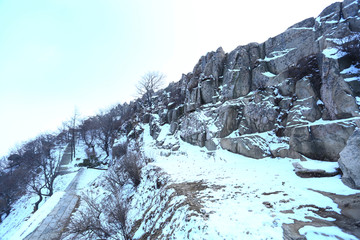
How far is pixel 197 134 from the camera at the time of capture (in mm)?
16688

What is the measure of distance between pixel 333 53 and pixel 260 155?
9.29m

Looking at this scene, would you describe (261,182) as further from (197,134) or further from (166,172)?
(197,134)

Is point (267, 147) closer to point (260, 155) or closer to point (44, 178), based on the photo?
point (260, 155)

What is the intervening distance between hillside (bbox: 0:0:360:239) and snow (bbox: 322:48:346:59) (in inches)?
2.1

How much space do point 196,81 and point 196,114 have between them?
6494mm

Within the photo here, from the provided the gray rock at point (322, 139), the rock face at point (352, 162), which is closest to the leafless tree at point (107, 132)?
the gray rock at point (322, 139)

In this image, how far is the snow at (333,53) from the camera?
10.1m

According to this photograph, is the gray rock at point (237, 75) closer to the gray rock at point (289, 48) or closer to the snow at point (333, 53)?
the gray rock at point (289, 48)

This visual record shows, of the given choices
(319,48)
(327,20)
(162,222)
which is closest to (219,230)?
(162,222)

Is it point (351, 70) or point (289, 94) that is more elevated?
point (351, 70)

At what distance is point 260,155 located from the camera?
10.8 meters

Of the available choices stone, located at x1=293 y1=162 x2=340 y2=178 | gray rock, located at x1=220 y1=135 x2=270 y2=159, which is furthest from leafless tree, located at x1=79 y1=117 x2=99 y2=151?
stone, located at x1=293 y1=162 x2=340 y2=178

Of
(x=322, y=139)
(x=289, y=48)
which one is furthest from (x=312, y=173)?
(x=289, y=48)

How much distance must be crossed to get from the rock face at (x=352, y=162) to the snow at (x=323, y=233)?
3326 mm
